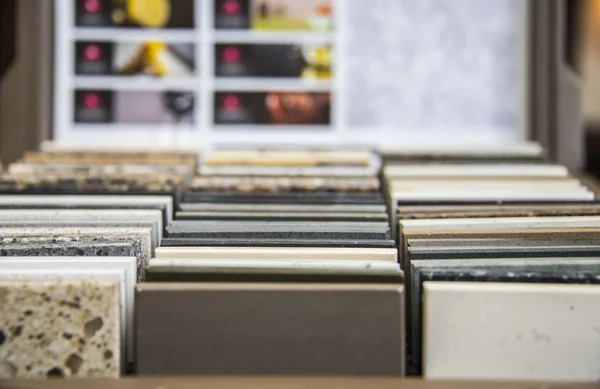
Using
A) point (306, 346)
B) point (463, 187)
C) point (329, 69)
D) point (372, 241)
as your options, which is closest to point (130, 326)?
point (306, 346)

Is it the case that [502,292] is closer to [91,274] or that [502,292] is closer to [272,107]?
[91,274]

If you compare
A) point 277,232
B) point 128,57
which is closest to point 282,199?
point 277,232

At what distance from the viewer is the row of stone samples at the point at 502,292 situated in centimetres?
71

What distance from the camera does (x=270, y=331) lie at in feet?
2.32

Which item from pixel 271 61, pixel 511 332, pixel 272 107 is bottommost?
pixel 511 332

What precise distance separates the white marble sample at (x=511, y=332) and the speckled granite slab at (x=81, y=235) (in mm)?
387

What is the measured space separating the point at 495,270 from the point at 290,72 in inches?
32.5

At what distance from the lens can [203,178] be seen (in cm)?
110

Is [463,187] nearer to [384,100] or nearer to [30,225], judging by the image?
[384,100]

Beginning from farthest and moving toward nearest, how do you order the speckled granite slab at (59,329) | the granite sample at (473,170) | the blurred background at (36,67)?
the blurred background at (36,67) → the granite sample at (473,170) → the speckled granite slab at (59,329)

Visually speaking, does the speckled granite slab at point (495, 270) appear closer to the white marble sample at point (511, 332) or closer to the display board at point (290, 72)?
the white marble sample at point (511, 332)

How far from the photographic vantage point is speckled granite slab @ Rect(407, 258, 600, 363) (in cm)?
73

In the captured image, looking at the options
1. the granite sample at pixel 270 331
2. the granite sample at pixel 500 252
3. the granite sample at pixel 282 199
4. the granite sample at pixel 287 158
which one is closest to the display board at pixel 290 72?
the granite sample at pixel 287 158

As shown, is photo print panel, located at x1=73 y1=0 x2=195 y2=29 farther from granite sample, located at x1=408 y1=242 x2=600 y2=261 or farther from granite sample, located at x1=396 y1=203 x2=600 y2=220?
granite sample, located at x1=408 y1=242 x2=600 y2=261
